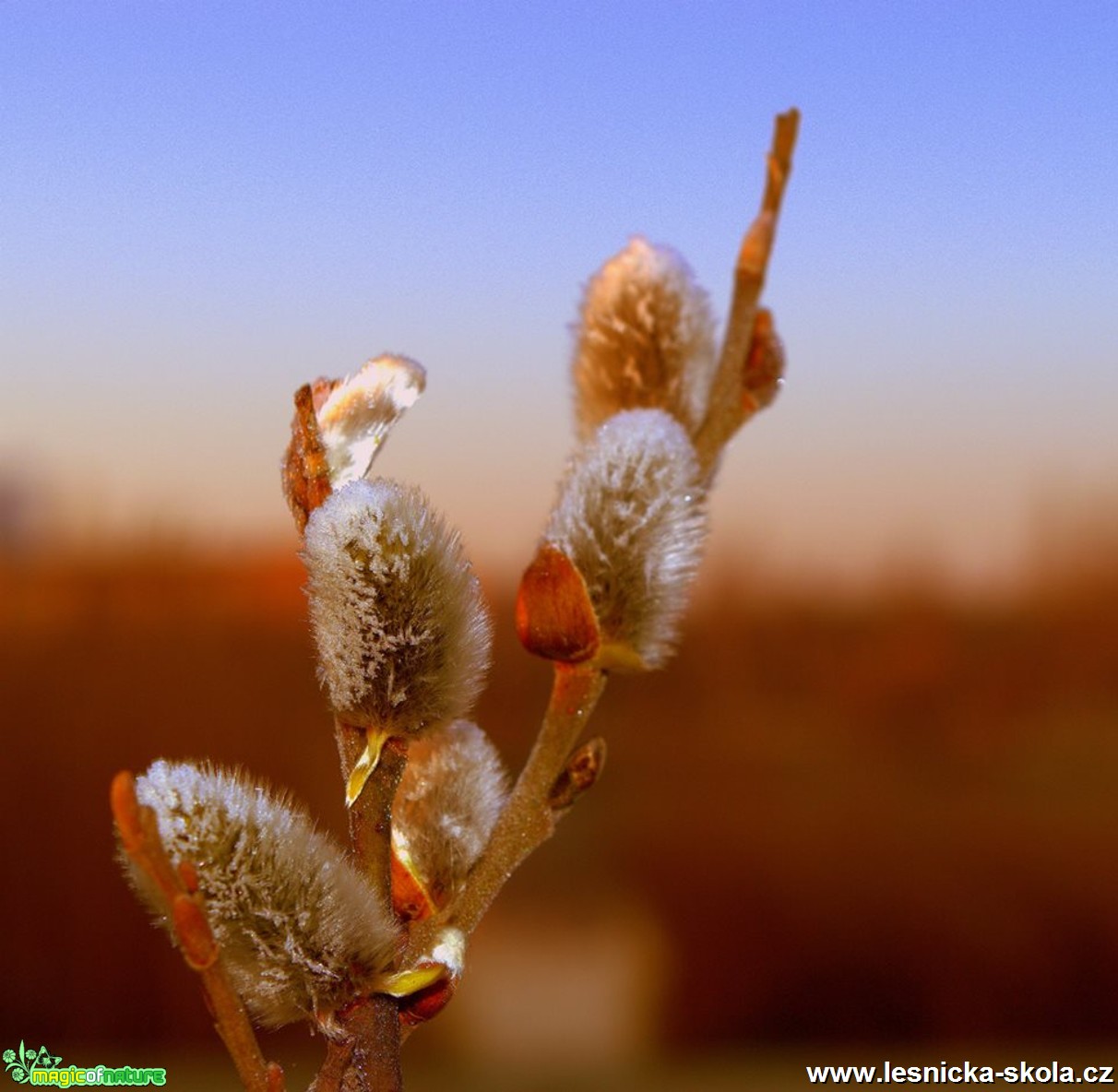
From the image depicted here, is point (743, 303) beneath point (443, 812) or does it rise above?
above

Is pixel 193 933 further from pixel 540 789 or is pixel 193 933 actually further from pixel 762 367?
pixel 762 367

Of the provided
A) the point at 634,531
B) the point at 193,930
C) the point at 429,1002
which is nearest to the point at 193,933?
the point at 193,930

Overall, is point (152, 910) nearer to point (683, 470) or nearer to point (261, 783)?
point (261, 783)

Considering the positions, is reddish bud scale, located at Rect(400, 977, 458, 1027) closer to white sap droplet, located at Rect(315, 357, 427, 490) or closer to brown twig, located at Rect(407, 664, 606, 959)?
brown twig, located at Rect(407, 664, 606, 959)

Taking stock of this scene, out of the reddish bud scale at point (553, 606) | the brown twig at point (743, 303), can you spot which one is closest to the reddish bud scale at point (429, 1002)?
the reddish bud scale at point (553, 606)

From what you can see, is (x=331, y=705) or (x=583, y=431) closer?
(x=331, y=705)

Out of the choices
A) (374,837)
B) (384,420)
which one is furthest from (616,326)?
(374,837)
